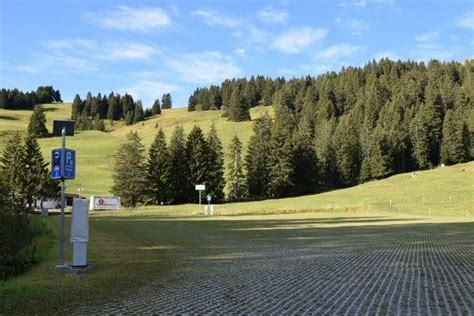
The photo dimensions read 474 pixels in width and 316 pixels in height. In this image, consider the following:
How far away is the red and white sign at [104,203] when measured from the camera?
75.1m

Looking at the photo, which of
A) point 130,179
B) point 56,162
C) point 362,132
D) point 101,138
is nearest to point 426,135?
point 362,132

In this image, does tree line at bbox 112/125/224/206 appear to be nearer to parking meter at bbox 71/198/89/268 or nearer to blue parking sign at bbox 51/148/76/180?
blue parking sign at bbox 51/148/76/180

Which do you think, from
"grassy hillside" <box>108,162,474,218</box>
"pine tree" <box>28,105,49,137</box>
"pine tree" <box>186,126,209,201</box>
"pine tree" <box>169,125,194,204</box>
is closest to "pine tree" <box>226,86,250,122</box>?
"pine tree" <box>28,105,49,137</box>

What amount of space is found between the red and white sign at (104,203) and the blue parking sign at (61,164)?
6273cm

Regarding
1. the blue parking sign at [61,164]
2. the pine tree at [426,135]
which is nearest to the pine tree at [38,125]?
the pine tree at [426,135]

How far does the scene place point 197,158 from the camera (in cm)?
8788

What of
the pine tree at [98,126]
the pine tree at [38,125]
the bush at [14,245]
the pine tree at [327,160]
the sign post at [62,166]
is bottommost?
the bush at [14,245]

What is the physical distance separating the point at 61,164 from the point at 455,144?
114707 millimetres

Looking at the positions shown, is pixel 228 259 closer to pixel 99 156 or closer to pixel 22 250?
pixel 22 250

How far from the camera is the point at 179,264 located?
A: 1573cm

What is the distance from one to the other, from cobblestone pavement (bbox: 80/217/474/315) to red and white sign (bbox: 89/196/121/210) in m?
57.0

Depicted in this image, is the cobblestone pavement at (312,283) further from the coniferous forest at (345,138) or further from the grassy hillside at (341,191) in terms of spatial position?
the coniferous forest at (345,138)

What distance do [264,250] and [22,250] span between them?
348 inches

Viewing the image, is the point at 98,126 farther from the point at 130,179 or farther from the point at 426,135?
the point at 426,135
